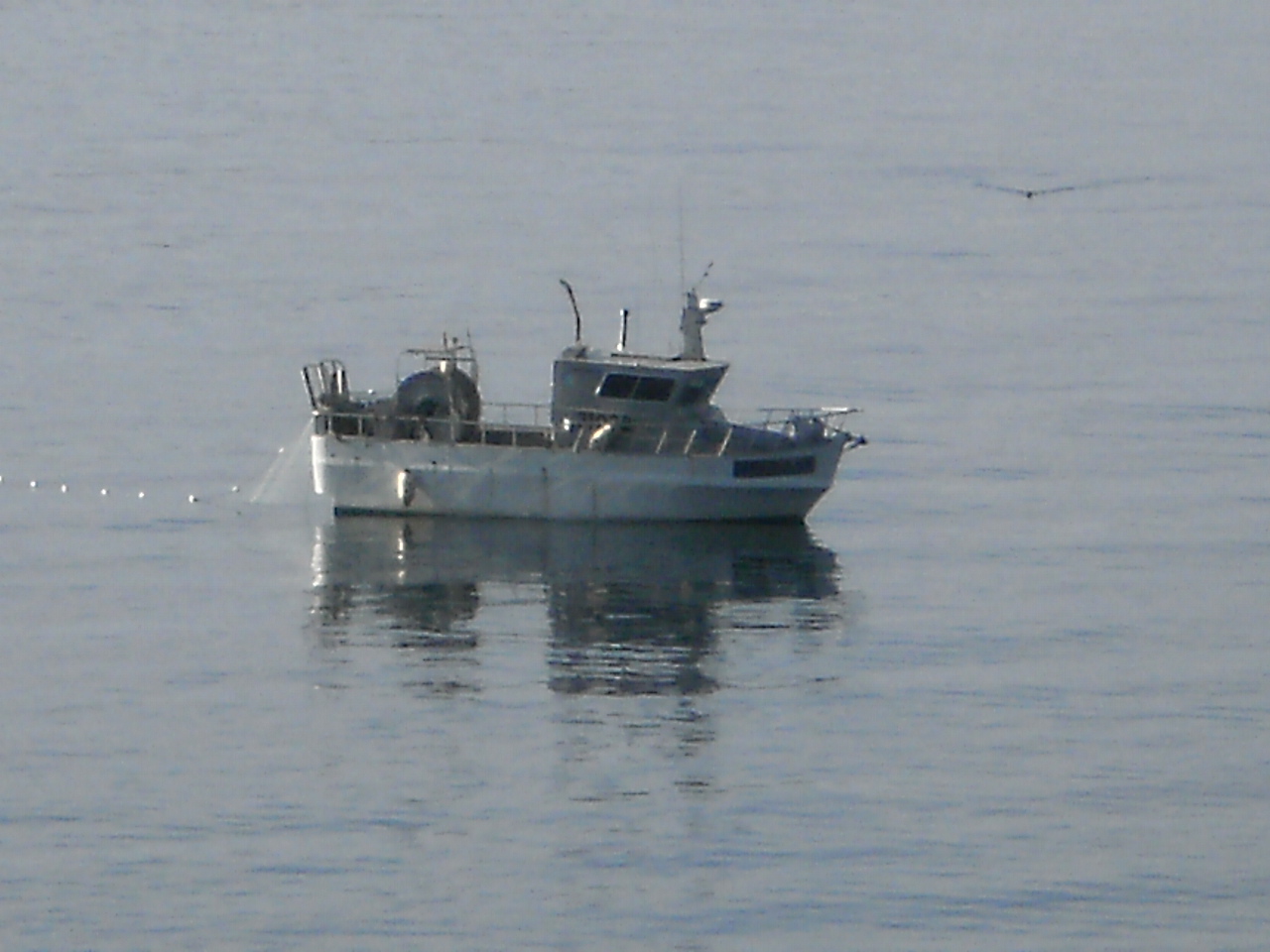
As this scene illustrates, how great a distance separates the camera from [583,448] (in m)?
93.6

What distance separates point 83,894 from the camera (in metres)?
60.5

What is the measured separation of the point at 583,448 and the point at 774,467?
5.61 meters

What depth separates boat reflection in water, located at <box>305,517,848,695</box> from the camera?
259ft

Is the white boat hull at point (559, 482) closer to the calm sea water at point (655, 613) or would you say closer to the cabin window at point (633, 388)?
the calm sea water at point (655, 613)

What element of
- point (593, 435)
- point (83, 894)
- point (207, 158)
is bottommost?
point (83, 894)

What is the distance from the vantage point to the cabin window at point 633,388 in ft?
306

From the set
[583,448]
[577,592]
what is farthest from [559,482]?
[577,592]

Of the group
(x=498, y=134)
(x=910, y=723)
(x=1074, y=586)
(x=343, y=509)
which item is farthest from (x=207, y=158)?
(x=910, y=723)

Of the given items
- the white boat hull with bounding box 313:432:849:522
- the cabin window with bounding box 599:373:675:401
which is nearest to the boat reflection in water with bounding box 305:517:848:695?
the white boat hull with bounding box 313:432:849:522

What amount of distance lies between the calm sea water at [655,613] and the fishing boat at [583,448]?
1074mm

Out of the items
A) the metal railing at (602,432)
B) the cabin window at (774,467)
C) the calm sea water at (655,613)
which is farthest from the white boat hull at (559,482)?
the calm sea water at (655,613)

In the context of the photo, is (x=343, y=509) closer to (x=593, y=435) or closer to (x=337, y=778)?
(x=593, y=435)

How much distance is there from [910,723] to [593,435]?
23285 mm

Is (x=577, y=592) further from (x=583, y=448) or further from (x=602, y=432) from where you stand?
(x=583, y=448)
